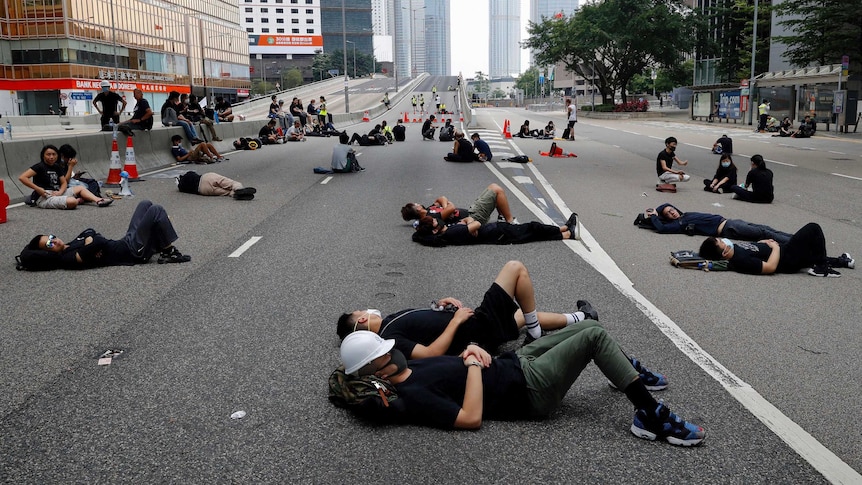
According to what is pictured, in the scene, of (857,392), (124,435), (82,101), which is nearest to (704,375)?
(857,392)

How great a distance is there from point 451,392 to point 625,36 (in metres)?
72.7

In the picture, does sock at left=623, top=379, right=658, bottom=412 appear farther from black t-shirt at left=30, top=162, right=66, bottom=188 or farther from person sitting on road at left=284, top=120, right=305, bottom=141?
person sitting on road at left=284, top=120, right=305, bottom=141

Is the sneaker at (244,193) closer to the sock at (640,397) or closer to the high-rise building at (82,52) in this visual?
the sock at (640,397)

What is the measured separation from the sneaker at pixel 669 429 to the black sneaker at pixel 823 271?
5184mm

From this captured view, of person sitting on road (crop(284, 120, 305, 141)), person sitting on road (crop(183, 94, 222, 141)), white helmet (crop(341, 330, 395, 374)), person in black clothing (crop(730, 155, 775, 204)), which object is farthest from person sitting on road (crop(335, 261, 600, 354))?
person sitting on road (crop(284, 120, 305, 141))

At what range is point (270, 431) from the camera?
4699mm

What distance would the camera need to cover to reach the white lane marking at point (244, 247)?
395 inches

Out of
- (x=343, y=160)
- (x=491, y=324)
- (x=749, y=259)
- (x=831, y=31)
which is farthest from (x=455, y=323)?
(x=831, y=31)

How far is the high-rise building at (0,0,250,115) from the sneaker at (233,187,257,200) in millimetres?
49897

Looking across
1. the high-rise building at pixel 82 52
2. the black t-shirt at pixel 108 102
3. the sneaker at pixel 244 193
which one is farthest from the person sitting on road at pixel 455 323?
the high-rise building at pixel 82 52

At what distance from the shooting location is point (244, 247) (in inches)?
416

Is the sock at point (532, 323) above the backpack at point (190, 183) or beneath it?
beneath

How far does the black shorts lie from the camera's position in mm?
5645

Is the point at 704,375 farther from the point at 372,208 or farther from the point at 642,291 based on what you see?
the point at 372,208
